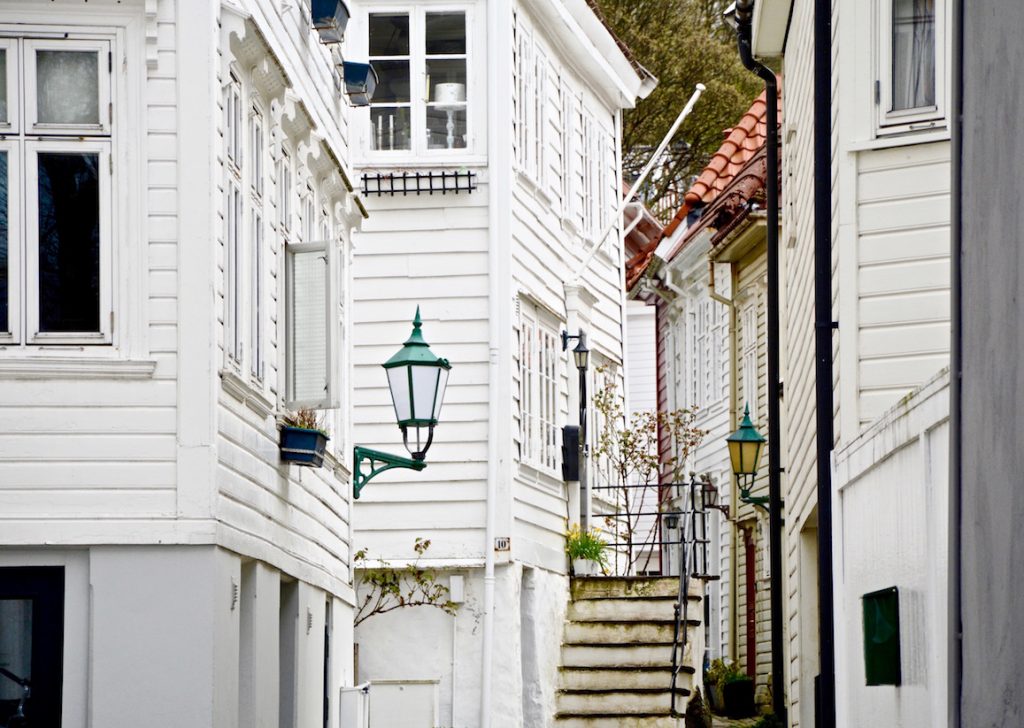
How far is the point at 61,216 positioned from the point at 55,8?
3.17 feet

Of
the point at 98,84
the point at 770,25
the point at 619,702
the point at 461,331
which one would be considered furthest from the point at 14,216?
the point at 619,702

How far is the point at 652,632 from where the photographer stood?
19375 mm

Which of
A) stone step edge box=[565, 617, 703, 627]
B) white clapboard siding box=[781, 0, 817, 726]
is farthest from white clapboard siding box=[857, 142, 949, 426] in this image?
stone step edge box=[565, 617, 703, 627]

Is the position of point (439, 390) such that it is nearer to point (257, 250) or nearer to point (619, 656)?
point (257, 250)

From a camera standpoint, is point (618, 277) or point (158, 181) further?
point (618, 277)

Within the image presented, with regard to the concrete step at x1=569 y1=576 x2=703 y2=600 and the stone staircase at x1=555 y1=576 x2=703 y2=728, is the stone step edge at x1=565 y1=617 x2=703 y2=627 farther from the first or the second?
the concrete step at x1=569 y1=576 x2=703 y2=600

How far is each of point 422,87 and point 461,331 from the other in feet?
7.71

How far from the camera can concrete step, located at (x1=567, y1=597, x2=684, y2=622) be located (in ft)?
64.3

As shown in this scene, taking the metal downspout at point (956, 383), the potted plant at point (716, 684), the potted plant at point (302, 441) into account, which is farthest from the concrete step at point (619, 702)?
the metal downspout at point (956, 383)

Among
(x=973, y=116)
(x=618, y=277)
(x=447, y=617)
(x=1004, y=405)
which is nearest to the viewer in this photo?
(x=1004, y=405)

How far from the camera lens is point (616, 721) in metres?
18.8

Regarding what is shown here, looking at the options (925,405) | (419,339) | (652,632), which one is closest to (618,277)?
(652,632)

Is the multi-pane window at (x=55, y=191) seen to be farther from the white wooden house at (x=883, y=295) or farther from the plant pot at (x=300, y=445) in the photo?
the white wooden house at (x=883, y=295)

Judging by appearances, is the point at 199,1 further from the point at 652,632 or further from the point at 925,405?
the point at 652,632
